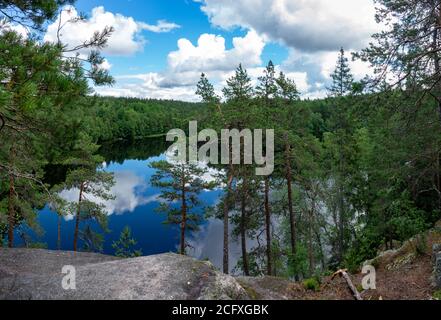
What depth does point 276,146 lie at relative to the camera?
1980 centimetres

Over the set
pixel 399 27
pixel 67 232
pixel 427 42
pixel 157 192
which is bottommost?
pixel 67 232

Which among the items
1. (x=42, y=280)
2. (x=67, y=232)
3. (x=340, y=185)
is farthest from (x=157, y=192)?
(x=42, y=280)

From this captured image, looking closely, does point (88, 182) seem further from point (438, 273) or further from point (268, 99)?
point (438, 273)

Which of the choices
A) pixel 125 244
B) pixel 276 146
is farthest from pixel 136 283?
pixel 276 146

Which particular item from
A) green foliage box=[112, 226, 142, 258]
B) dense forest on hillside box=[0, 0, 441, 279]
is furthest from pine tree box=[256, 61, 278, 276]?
green foliage box=[112, 226, 142, 258]

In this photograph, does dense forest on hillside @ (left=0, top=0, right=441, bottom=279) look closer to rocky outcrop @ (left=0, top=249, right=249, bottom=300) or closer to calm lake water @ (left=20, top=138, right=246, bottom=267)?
rocky outcrop @ (left=0, top=249, right=249, bottom=300)

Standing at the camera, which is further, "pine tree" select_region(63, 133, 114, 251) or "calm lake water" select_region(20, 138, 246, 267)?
"calm lake water" select_region(20, 138, 246, 267)

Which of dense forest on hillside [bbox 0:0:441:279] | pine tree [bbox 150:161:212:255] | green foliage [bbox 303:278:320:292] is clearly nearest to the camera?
dense forest on hillside [bbox 0:0:441:279]
